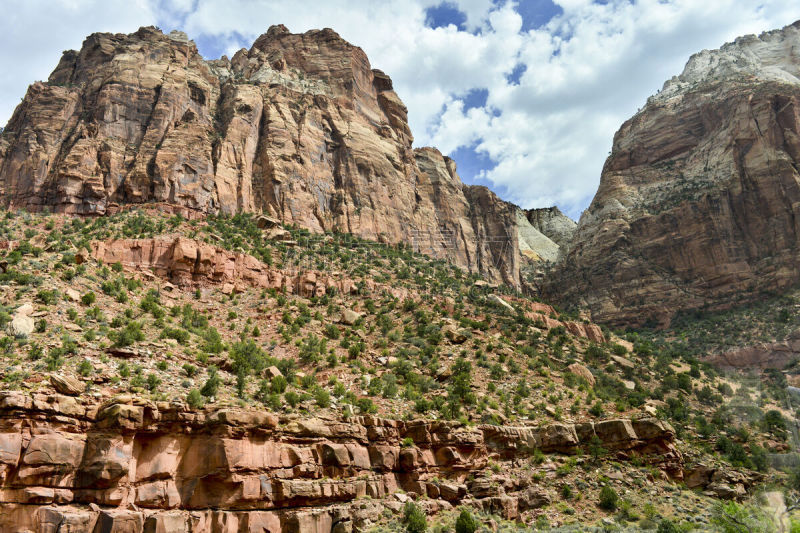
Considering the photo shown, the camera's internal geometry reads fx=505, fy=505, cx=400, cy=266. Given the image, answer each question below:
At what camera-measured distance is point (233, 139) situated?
59.3m

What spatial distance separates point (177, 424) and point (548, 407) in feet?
70.5

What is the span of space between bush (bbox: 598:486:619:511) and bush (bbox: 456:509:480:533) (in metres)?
7.54

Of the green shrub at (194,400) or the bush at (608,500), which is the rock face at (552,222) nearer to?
the bush at (608,500)

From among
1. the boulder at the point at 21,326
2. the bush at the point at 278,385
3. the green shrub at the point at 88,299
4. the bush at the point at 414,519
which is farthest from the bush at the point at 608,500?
the green shrub at the point at 88,299

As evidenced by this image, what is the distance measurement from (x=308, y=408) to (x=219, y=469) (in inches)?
222

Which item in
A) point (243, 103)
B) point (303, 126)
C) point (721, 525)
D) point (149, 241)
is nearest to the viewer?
point (721, 525)

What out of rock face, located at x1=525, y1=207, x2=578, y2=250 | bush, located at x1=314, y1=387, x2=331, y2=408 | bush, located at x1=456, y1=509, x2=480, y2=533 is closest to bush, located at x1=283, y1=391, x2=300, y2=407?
bush, located at x1=314, y1=387, x2=331, y2=408

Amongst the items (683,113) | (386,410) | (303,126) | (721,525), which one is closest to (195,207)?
(303,126)

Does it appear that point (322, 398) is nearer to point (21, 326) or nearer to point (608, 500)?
point (21, 326)

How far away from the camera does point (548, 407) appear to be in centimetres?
3120

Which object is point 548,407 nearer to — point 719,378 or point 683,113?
point 719,378

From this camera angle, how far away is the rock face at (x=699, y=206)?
75.6 metres

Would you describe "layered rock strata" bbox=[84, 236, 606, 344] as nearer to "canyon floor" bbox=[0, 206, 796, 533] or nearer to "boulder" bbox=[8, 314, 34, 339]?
"canyon floor" bbox=[0, 206, 796, 533]

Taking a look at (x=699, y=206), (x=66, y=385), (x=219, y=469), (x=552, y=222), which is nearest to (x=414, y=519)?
(x=219, y=469)
